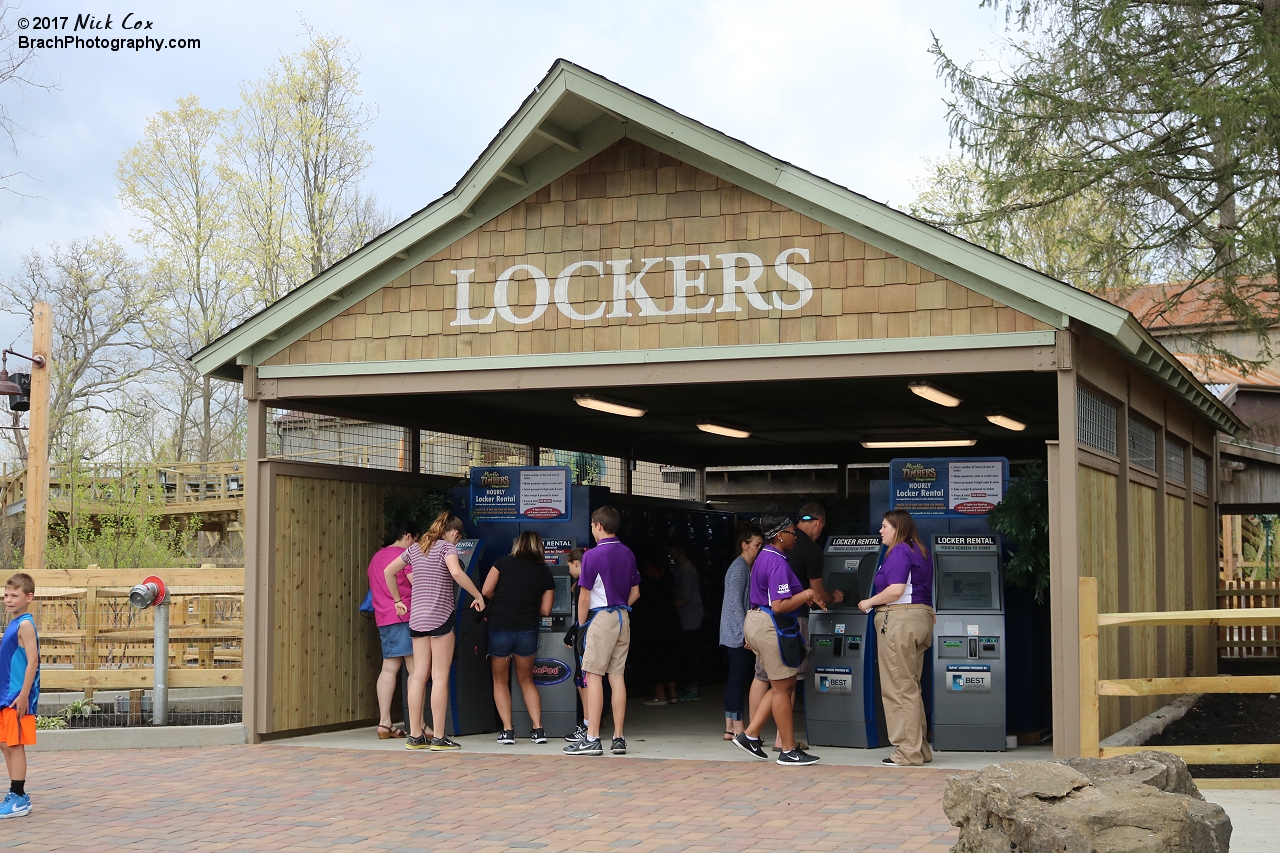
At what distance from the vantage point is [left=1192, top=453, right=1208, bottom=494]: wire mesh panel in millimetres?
16406

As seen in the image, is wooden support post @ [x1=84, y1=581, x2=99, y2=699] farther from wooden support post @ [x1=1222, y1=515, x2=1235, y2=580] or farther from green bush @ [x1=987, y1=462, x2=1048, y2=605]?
wooden support post @ [x1=1222, y1=515, x2=1235, y2=580]

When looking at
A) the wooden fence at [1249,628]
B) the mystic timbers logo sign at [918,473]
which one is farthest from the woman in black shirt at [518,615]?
the wooden fence at [1249,628]

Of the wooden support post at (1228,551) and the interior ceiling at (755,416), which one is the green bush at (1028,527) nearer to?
the interior ceiling at (755,416)

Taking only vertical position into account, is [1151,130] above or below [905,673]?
above

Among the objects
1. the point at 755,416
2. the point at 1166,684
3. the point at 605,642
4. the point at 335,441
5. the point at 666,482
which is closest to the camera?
the point at 1166,684

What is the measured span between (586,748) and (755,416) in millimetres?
6023

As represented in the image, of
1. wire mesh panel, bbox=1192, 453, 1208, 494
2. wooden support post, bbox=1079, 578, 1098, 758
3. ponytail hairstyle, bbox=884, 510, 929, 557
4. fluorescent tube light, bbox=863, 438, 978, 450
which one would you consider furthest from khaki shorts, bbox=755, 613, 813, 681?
fluorescent tube light, bbox=863, 438, 978, 450

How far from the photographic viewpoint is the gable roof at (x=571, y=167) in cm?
918

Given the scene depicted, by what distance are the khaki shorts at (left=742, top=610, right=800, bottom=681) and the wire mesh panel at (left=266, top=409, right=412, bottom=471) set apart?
451cm

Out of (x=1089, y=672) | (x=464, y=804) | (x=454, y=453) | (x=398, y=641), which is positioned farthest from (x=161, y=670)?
(x=1089, y=672)

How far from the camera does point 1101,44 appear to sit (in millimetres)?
18078

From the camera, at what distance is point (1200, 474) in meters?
17.0

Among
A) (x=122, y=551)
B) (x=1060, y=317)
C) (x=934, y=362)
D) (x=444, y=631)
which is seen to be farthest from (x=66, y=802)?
(x=122, y=551)

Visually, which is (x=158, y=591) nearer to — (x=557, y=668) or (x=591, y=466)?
(x=557, y=668)
